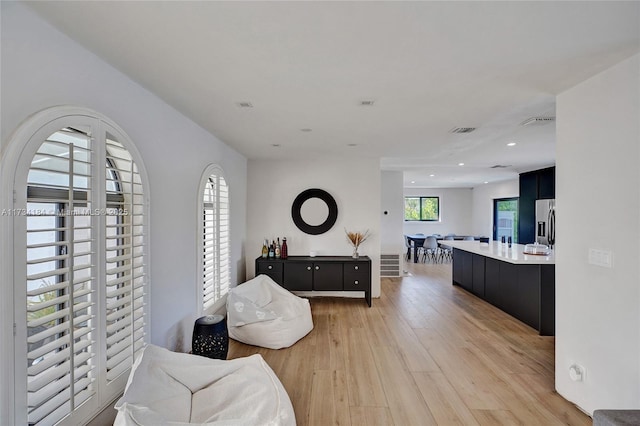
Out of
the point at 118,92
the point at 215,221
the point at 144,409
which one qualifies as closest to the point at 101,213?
the point at 118,92

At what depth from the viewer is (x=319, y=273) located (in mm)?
4855

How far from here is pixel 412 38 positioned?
1.61 metres

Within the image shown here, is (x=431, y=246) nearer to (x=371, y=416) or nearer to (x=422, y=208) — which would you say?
(x=422, y=208)

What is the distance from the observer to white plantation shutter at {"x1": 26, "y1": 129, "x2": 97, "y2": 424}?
1.39 metres

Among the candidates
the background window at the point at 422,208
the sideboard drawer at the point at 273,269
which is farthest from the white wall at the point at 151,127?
the background window at the point at 422,208

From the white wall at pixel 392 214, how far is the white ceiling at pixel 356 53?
4196 mm

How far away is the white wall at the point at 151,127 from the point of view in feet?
4.47

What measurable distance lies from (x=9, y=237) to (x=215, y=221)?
95.3 inches

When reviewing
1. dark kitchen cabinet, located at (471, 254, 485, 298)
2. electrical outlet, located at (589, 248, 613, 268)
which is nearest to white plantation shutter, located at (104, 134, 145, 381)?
electrical outlet, located at (589, 248, 613, 268)

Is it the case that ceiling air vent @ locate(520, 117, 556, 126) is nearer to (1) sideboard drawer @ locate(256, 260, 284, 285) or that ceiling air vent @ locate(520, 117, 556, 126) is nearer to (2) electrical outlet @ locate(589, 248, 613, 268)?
(2) electrical outlet @ locate(589, 248, 613, 268)

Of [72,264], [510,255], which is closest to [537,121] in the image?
[510,255]

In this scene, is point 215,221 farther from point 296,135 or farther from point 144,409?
point 144,409

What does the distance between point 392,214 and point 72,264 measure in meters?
6.57

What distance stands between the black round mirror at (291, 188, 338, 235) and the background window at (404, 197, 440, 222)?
6.92m
